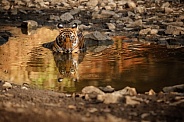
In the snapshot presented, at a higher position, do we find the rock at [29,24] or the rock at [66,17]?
the rock at [66,17]

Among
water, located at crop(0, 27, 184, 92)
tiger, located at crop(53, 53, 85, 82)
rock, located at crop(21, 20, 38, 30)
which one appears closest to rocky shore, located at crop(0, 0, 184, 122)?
rock, located at crop(21, 20, 38, 30)

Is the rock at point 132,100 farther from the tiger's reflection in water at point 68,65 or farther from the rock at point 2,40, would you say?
the rock at point 2,40

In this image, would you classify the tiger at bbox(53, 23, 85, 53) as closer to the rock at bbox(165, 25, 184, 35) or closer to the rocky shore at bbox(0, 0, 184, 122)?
the rocky shore at bbox(0, 0, 184, 122)

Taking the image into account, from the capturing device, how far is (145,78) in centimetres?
796

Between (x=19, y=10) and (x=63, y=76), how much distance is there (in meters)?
11.3

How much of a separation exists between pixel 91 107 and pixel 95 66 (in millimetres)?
3681

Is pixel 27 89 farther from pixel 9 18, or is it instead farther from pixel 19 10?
pixel 19 10

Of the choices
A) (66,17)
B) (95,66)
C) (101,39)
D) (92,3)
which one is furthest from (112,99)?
(92,3)

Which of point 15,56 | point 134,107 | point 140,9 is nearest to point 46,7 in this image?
point 140,9

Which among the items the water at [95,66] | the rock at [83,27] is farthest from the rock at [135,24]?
the water at [95,66]

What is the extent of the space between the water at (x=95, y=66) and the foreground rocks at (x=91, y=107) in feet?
3.70

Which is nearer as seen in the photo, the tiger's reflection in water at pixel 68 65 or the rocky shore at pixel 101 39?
the rocky shore at pixel 101 39

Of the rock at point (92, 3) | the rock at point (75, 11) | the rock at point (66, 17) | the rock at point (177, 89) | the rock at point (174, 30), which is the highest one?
the rock at point (92, 3)

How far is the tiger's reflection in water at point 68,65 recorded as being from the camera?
8.21 meters
